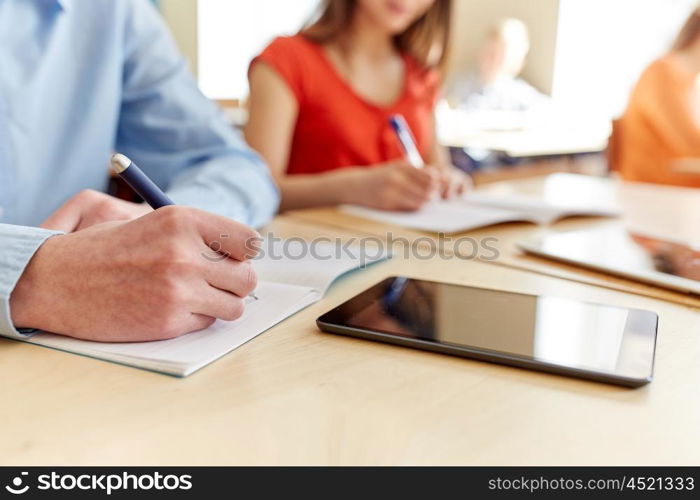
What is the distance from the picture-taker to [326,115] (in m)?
1.38

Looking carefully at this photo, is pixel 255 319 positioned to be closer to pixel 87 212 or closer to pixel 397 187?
pixel 87 212

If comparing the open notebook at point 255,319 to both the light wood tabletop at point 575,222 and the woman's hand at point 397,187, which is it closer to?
the light wood tabletop at point 575,222

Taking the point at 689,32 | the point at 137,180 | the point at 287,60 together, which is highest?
the point at 689,32

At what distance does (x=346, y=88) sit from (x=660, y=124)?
112 centimetres

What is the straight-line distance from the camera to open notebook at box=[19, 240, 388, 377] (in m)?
0.42

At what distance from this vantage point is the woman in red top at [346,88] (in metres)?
1.32

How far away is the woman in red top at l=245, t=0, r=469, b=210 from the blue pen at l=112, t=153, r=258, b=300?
2.20ft

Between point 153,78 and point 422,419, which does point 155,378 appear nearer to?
point 422,419

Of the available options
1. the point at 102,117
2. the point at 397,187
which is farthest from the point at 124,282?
the point at 397,187

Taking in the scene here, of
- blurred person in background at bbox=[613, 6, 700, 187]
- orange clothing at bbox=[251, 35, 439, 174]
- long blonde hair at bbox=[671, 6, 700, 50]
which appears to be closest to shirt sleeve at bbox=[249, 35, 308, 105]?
orange clothing at bbox=[251, 35, 439, 174]

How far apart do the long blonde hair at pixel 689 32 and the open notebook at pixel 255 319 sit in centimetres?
189

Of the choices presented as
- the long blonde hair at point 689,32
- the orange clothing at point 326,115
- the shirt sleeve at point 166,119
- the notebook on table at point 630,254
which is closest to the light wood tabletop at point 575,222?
the notebook on table at point 630,254

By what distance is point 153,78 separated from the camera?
887 millimetres
